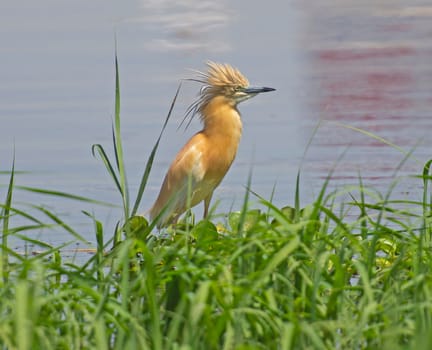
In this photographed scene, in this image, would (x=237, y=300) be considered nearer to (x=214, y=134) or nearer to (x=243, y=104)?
(x=214, y=134)

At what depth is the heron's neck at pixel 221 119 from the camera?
712 centimetres

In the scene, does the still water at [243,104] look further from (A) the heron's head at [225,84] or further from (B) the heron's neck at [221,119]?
(A) the heron's head at [225,84]

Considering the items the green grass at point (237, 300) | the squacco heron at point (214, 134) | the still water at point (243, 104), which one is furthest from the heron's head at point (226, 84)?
the green grass at point (237, 300)

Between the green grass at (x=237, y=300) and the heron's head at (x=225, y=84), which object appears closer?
the green grass at (x=237, y=300)

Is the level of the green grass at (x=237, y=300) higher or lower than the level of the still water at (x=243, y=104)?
lower

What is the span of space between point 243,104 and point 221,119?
2.71m

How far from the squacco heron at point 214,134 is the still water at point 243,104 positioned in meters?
0.16

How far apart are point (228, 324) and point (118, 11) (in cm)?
1034

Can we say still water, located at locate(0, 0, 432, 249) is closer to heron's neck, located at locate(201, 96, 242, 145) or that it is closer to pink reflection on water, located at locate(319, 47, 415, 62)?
pink reflection on water, located at locate(319, 47, 415, 62)

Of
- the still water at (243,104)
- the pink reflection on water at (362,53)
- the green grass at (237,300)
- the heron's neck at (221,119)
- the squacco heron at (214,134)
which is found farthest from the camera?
the pink reflection on water at (362,53)

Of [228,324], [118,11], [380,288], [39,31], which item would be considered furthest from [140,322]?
[118,11]

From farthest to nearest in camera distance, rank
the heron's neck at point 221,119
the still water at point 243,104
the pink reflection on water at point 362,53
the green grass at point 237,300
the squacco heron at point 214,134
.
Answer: the pink reflection on water at point 362,53, the still water at point 243,104, the heron's neck at point 221,119, the squacco heron at point 214,134, the green grass at point 237,300

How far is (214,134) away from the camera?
23.4 feet

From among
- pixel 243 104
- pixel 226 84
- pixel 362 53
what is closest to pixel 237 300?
pixel 226 84
